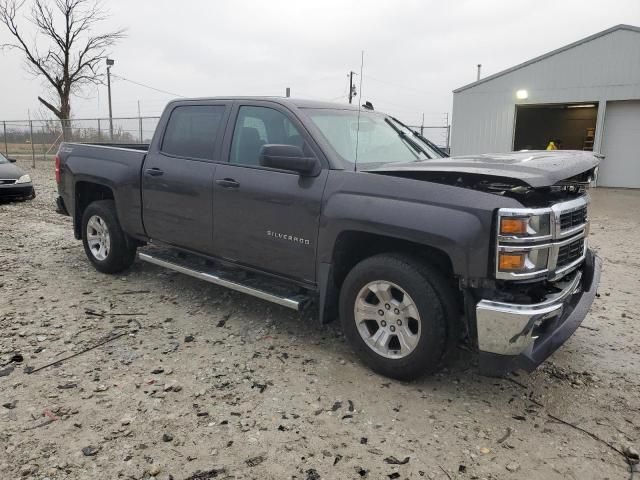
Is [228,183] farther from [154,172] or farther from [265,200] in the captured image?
[154,172]

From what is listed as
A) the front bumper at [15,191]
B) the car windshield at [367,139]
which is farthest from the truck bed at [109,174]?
the front bumper at [15,191]

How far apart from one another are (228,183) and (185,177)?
0.59m

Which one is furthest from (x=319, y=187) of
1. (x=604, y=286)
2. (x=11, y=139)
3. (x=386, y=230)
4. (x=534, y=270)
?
(x=11, y=139)

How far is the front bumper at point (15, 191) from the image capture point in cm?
1080

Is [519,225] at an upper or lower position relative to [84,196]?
upper

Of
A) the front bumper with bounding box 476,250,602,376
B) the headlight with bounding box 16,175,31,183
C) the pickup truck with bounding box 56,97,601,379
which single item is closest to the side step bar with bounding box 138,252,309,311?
the pickup truck with bounding box 56,97,601,379

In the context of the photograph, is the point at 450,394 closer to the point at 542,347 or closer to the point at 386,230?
the point at 542,347

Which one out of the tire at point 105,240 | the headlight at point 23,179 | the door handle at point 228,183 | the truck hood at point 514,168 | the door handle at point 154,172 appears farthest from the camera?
the headlight at point 23,179

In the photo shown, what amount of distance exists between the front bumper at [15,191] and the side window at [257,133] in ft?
29.0

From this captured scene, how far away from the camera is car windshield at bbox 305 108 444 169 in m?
3.88

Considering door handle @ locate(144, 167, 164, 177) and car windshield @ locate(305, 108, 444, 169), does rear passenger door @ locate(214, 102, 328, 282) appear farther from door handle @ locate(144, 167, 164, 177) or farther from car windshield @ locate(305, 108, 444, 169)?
door handle @ locate(144, 167, 164, 177)

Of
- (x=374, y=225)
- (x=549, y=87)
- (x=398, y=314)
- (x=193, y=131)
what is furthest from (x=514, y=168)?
(x=549, y=87)

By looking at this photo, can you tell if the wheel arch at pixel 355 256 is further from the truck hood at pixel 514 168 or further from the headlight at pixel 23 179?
the headlight at pixel 23 179

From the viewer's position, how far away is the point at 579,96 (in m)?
16.6
